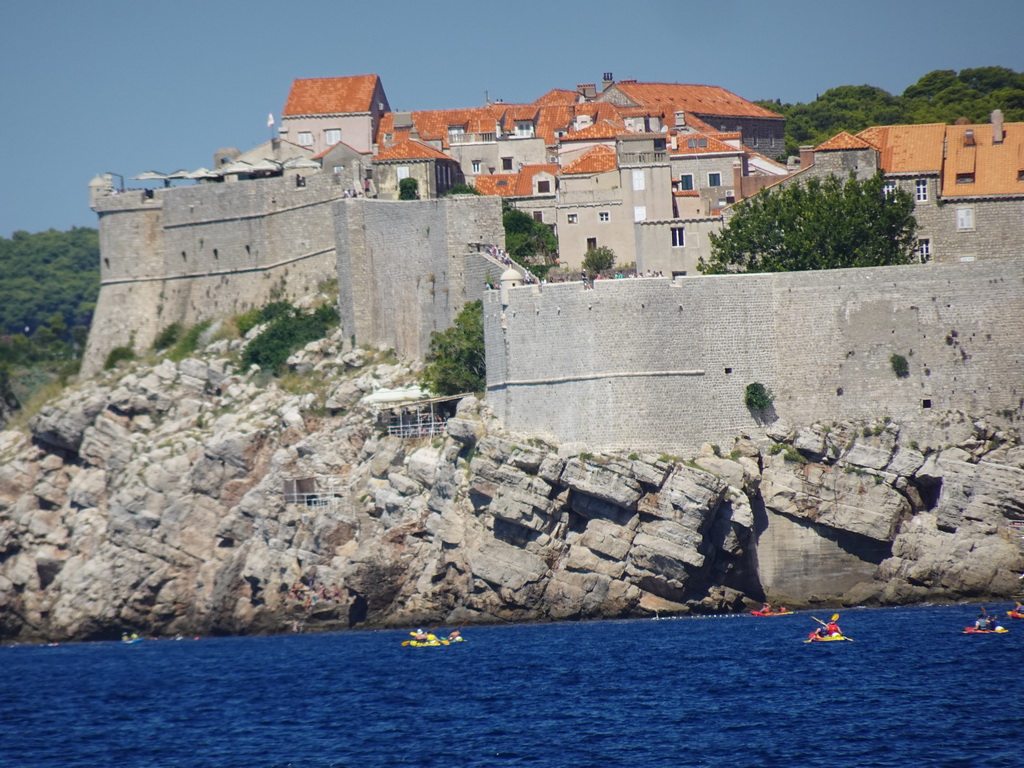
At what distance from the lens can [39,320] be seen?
12550 cm

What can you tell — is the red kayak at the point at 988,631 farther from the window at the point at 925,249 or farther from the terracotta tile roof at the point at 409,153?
the terracotta tile roof at the point at 409,153

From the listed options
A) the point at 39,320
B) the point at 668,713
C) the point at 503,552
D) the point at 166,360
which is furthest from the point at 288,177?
the point at 39,320

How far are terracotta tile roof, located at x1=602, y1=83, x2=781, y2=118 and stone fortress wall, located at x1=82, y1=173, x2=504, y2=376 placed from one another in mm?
15307

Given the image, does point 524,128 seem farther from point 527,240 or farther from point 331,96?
point 527,240

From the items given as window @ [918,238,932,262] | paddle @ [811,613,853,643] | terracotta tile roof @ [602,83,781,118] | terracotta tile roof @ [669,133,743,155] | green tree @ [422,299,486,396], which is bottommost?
paddle @ [811,613,853,643]

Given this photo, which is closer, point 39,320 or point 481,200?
point 481,200

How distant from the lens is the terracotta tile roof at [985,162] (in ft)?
187

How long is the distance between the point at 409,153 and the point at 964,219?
1983cm

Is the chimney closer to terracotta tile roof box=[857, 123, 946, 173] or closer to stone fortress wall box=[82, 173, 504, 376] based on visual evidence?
terracotta tile roof box=[857, 123, 946, 173]

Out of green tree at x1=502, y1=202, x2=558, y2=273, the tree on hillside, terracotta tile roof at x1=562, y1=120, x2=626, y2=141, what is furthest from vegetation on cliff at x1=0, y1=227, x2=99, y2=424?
the tree on hillside

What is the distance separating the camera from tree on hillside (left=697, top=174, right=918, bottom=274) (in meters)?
56.4

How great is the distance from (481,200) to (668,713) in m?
24.5

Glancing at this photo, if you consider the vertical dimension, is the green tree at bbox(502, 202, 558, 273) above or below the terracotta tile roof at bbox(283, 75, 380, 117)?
below

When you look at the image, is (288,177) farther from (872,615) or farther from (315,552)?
(872,615)
